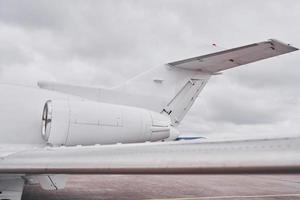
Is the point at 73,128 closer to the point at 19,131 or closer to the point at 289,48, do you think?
the point at 19,131

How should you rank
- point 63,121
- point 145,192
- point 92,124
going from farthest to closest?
point 145,192 < point 92,124 < point 63,121

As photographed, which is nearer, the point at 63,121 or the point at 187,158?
the point at 187,158

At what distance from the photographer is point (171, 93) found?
24.9ft

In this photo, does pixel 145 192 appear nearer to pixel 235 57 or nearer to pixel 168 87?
pixel 168 87

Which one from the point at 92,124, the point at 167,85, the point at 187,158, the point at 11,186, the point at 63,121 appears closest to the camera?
the point at 187,158

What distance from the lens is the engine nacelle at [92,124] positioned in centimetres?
577

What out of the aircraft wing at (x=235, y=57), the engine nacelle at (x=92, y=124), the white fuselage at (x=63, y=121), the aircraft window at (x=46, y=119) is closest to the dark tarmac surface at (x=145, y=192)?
the engine nacelle at (x=92, y=124)

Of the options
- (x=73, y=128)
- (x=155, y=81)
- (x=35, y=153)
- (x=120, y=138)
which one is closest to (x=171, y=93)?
(x=155, y=81)

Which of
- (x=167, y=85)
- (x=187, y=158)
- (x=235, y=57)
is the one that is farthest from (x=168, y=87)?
(x=187, y=158)

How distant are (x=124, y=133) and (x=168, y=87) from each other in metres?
1.77

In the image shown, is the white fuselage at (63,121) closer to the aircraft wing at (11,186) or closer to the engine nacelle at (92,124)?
the engine nacelle at (92,124)

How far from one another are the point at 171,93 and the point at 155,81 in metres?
0.42

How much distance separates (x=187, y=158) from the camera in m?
2.24

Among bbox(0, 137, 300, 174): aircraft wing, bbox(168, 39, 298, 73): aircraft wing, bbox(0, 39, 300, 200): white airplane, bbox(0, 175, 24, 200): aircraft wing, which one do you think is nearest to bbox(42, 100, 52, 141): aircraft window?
bbox(0, 39, 300, 200): white airplane
